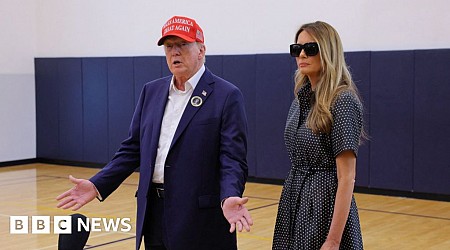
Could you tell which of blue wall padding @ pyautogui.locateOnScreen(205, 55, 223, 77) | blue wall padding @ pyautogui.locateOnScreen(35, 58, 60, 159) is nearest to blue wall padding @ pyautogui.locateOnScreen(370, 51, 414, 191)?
blue wall padding @ pyautogui.locateOnScreen(205, 55, 223, 77)

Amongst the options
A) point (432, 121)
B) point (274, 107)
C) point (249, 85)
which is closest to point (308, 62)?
point (432, 121)

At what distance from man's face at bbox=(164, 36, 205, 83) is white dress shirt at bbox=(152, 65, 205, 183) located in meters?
0.05

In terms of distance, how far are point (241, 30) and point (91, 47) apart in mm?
3030

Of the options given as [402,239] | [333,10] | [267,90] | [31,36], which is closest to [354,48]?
[333,10]

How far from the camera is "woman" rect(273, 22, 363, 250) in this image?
104 inches

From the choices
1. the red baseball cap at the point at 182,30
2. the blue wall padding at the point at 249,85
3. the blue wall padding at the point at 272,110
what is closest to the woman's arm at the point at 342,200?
the red baseball cap at the point at 182,30

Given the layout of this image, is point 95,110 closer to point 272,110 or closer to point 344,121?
point 272,110

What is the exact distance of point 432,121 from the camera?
27.7 feet

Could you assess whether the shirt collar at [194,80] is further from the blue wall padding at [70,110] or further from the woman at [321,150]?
the blue wall padding at [70,110]

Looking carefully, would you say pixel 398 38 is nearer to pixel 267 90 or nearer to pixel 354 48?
pixel 354 48

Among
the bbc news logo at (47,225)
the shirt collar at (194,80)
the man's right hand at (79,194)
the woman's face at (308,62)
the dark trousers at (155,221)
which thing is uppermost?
the woman's face at (308,62)

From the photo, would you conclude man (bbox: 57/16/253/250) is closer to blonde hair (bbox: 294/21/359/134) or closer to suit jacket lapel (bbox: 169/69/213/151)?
suit jacket lapel (bbox: 169/69/213/151)

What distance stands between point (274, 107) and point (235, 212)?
23.2ft

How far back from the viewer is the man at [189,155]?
2.96m
